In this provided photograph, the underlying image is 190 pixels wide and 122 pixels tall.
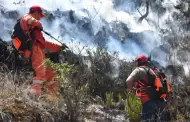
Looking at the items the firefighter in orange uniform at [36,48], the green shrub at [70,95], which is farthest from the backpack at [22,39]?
the green shrub at [70,95]

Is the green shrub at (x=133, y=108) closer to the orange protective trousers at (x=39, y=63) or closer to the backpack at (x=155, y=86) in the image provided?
the backpack at (x=155, y=86)

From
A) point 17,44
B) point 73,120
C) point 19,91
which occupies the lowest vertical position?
point 73,120

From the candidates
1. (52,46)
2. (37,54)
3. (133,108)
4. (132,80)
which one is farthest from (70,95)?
(133,108)

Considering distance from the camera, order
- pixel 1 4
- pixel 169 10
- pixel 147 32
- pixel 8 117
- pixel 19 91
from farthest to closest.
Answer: pixel 169 10 < pixel 147 32 < pixel 1 4 < pixel 19 91 < pixel 8 117

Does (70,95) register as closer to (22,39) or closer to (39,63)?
(39,63)

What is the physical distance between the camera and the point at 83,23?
37.1 feet

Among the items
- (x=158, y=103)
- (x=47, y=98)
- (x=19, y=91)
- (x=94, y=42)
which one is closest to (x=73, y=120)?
(x=47, y=98)

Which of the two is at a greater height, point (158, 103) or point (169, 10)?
point (169, 10)

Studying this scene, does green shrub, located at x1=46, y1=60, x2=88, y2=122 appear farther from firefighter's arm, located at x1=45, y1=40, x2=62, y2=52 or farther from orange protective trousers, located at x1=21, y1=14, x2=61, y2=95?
firefighter's arm, located at x1=45, y1=40, x2=62, y2=52

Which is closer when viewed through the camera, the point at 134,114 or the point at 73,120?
the point at 73,120


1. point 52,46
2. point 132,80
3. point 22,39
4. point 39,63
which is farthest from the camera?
point 52,46

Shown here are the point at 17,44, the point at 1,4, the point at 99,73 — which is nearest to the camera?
the point at 17,44

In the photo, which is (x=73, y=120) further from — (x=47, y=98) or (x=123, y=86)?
(x=123, y=86)

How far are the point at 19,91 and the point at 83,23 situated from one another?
5987 mm
